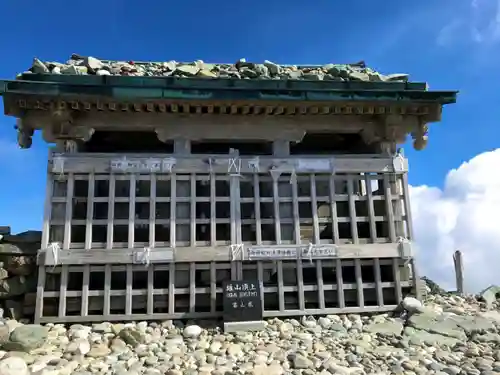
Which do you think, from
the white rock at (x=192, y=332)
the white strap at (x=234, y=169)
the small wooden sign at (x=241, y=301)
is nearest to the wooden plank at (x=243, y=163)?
the white strap at (x=234, y=169)

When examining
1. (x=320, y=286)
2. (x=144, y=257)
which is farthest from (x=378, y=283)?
(x=144, y=257)

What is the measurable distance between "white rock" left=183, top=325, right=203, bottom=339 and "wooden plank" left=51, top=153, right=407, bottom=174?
291 centimetres

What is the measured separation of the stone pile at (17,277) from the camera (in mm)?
7238

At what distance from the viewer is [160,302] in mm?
7410

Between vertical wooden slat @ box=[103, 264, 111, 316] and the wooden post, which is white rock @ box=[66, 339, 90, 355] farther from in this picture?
the wooden post

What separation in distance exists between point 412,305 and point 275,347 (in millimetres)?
3043

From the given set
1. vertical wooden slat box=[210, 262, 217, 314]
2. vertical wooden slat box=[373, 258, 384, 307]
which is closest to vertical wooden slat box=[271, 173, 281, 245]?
vertical wooden slat box=[210, 262, 217, 314]

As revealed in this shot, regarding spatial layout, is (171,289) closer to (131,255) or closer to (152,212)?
(131,255)

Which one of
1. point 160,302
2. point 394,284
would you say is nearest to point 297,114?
point 394,284

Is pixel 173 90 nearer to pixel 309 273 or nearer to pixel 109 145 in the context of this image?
pixel 109 145

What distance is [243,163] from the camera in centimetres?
789

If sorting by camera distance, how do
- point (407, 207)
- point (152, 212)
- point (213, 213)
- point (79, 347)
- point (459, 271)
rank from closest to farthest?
point (79, 347), point (152, 212), point (213, 213), point (407, 207), point (459, 271)

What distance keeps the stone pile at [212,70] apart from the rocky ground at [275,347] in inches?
189

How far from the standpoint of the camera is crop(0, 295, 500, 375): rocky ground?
5.38 m
